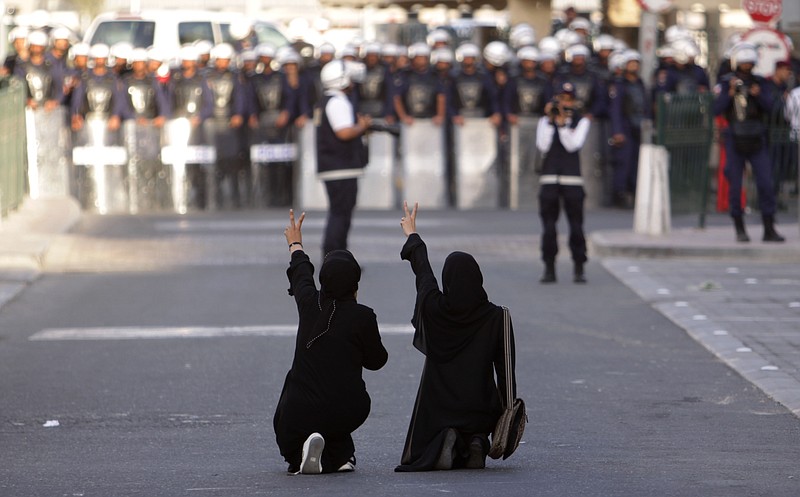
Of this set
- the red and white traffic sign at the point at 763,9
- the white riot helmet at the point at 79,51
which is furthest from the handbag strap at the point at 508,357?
the white riot helmet at the point at 79,51

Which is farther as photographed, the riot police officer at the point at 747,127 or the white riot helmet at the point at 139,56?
the white riot helmet at the point at 139,56

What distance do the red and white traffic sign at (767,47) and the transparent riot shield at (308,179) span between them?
585cm

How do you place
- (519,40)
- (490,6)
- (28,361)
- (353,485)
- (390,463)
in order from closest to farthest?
(353,485)
(390,463)
(28,361)
(519,40)
(490,6)

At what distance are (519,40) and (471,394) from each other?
19409 mm

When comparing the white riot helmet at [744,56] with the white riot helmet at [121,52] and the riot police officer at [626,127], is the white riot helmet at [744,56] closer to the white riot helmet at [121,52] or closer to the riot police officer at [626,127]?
the riot police officer at [626,127]

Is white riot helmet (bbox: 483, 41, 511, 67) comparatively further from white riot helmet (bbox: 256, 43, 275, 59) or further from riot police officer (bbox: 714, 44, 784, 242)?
riot police officer (bbox: 714, 44, 784, 242)

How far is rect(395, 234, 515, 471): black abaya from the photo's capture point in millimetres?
7824

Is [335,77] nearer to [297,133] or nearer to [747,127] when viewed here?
[747,127]

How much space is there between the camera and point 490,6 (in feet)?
106

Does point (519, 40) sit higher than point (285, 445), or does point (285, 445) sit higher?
point (519, 40)

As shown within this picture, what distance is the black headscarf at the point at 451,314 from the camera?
25.2ft

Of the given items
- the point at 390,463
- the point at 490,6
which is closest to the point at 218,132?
the point at 490,6

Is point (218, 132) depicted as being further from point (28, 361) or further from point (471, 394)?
point (471, 394)

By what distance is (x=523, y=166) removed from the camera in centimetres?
2397
